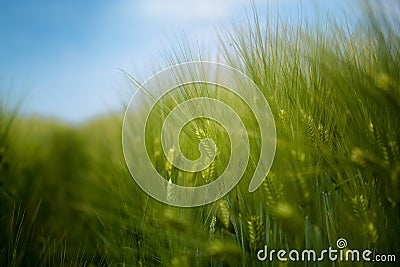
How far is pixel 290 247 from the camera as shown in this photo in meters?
0.86

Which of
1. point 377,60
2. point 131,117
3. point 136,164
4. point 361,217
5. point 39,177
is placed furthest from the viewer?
point 39,177

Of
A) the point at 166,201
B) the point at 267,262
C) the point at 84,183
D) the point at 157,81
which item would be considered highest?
the point at 84,183

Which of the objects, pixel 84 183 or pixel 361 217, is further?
pixel 84 183

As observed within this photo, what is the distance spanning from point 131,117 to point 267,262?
947 millimetres

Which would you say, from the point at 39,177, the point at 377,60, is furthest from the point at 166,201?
the point at 39,177

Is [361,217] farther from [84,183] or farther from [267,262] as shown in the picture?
[84,183]

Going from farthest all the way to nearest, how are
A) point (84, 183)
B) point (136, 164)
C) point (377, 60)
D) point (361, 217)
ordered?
1. point (84, 183)
2. point (136, 164)
3. point (377, 60)
4. point (361, 217)

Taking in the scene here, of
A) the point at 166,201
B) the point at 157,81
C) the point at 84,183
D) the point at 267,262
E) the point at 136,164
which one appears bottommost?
the point at 267,262

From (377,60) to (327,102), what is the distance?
0.13 metres

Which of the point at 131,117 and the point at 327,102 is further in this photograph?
the point at 131,117

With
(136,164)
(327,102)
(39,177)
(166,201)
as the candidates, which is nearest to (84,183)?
(39,177)

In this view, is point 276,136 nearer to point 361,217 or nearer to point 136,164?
point 361,217

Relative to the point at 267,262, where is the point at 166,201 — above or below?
above

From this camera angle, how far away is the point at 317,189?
34.1 inches
